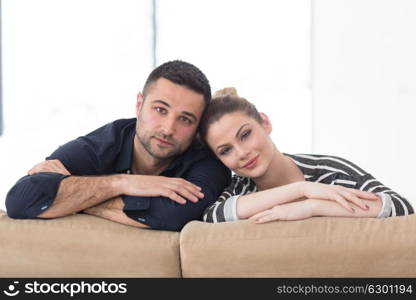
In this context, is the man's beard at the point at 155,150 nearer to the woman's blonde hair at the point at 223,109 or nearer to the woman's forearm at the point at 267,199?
the woman's blonde hair at the point at 223,109

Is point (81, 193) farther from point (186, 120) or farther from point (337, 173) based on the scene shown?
point (337, 173)

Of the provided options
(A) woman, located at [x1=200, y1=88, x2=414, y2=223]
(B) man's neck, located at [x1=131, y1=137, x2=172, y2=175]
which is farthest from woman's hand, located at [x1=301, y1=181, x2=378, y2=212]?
(B) man's neck, located at [x1=131, y1=137, x2=172, y2=175]

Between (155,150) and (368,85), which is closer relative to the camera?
(155,150)

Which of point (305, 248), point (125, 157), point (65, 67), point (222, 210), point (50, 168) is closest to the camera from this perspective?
point (305, 248)

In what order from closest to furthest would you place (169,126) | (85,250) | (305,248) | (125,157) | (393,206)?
(305,248), (85,250), (393,206), (169,126), (125,157)

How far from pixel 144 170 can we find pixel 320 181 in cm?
60

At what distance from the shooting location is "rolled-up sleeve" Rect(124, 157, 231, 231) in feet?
4.42

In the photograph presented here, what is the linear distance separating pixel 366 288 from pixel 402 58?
3.50 meters

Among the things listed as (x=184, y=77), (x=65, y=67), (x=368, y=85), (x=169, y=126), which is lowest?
(x=368, y=85)

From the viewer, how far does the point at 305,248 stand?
1.08 m

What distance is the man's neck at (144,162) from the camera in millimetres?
1792

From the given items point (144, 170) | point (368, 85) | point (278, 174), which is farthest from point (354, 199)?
point (368, 85)

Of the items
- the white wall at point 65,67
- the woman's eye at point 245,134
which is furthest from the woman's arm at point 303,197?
the white wall at point 65,67

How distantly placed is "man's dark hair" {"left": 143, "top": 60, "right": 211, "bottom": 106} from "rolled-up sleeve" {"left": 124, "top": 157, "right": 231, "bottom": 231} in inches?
8.9
